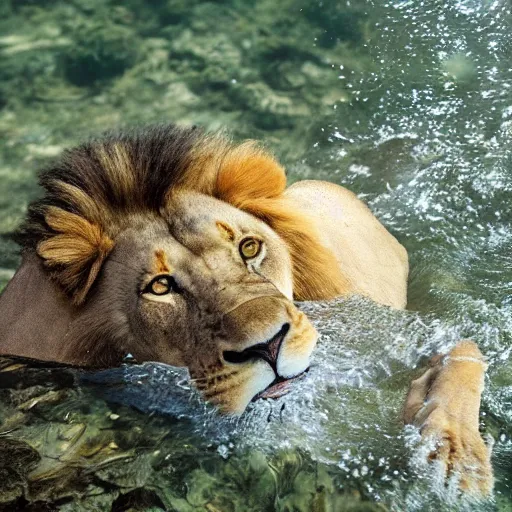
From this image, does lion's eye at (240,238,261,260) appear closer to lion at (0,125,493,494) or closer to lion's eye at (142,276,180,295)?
lion at (0,125,493,494)

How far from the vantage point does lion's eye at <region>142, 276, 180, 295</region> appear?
4039 millimetres

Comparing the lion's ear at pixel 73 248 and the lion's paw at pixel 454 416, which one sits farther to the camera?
the lion's ear at pixel 73 248

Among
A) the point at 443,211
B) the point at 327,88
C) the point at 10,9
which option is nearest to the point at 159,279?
the point at 443,211

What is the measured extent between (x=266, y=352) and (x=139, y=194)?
1.03 meters

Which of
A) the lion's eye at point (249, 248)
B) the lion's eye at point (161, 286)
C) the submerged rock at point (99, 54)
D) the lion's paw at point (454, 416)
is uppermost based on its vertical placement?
the lion's eye at point (249, 248)

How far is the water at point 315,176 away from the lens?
13.6 feet

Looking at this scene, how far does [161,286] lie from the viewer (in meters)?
4.05

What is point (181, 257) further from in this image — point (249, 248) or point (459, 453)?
point (459, 453)

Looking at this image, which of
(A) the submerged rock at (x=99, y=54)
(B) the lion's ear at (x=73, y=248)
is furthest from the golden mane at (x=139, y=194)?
(A) the submerged rock at (x=99, y=54)

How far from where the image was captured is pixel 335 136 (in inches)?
285

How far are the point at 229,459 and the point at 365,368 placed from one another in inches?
37.6

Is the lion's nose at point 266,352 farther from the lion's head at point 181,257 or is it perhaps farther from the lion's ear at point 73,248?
the lion's ear at point 73,248

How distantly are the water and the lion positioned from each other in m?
0.18

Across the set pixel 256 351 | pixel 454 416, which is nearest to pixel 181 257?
pixel 256 351
